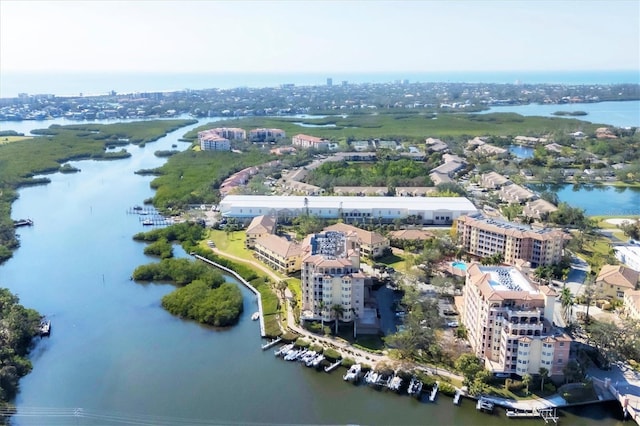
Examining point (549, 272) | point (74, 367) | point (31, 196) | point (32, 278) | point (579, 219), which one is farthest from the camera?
point (31, 196)

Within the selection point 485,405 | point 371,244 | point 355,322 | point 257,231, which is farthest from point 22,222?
point 485,405

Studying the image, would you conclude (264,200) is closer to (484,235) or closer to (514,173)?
(484,235)

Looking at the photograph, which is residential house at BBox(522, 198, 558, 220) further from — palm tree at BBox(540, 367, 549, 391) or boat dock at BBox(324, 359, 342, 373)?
boat dock at BBox(324, 359, 342, 373)

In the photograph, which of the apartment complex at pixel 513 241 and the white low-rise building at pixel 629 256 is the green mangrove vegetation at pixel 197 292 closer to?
the apartment complex at pixel 513 241

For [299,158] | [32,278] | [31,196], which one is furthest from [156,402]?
[299,158]

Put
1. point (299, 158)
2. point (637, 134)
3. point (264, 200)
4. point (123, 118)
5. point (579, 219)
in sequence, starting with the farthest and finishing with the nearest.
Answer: point (123, 118) < point (637, 134) < point (299, 158) < point (264, 200) < point (579, 219)

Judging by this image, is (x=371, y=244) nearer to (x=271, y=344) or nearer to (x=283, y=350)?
(x=271, y=344)

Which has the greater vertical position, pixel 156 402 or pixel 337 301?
pixel 337 301
